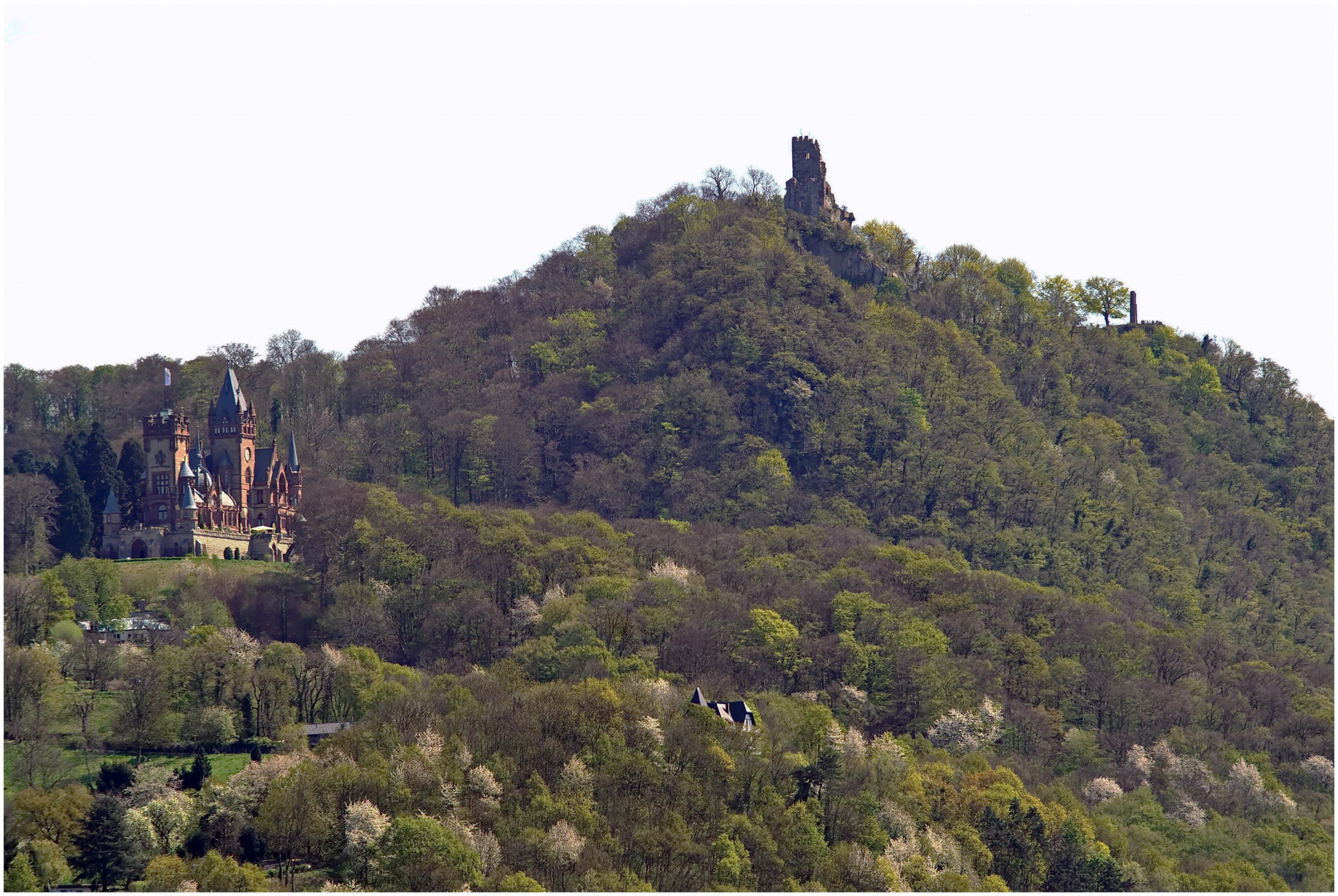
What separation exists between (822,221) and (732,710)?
266 feet

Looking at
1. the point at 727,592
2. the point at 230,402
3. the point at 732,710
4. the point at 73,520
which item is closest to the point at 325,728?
the point at 732,710

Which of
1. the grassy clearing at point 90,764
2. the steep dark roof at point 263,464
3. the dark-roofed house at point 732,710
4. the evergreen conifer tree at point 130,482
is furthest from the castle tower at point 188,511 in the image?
the dark-roofed house at point 732,710

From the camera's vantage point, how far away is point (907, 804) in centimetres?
9788

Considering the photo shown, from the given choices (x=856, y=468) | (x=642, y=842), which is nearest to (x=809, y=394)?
(x=856, y=468)

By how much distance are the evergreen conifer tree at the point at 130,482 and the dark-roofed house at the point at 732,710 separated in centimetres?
4044

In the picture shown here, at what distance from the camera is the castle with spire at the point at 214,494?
12725 centimetres

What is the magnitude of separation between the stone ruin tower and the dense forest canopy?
2.79m

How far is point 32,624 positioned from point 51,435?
38.4 m

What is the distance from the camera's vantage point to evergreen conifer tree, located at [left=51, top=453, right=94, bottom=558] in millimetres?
124688

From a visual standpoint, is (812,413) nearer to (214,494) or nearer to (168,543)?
(214,494)

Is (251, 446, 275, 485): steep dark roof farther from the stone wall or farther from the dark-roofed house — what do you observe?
the dark-roofed house

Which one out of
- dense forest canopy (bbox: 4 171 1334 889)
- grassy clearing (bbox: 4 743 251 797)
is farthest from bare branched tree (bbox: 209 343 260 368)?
grassy clearing (bbox: 4 743 251 797)

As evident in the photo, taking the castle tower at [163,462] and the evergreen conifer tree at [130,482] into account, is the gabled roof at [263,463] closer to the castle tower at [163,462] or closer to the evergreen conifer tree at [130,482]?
the castle tower at [163,462]

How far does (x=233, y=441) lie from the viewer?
137m
